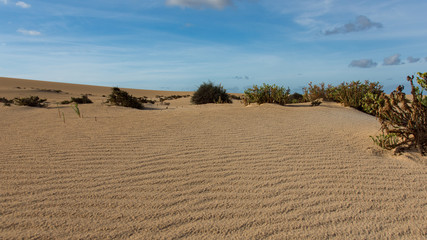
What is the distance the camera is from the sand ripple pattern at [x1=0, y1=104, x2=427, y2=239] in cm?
242

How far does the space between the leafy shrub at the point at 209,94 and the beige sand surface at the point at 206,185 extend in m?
8.46

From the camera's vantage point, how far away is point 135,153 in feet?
13.6

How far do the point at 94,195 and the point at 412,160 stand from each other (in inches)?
159

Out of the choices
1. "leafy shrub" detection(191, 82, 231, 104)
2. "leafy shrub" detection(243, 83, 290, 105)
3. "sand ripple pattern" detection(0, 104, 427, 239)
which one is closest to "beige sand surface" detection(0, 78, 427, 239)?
"sand ripple pattern" detection(0, 104, 427, 239)

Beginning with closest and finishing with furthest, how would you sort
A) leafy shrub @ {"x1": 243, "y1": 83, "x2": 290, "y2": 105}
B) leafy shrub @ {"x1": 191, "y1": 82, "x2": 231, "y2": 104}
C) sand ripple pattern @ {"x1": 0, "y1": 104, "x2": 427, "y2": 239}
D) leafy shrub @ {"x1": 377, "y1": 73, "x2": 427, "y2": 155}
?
sand ripple pattern @ {"x1": 0, "y1": 104, "x2": 427, "y2": 239}
leafy shrub @ {"x1": 377, "y1": 73, "x2": 427, "y2": 155}
leafy shrub @ {"x1": 243, "y1": 83, "x2": 290, "y2": 105}
leafy shrub @ {"x1": 191, "y1": 82, "x2": 231, "y2": 104}

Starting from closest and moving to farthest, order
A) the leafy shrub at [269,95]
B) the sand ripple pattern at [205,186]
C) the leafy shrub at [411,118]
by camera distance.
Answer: the sand ripple pattern at [205,186], the leafy shrub at [411,118], the leafy shrub at [269,95]

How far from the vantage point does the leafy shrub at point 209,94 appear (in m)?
13.8

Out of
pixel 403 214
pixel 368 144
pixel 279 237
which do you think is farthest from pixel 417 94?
pixel 279 237

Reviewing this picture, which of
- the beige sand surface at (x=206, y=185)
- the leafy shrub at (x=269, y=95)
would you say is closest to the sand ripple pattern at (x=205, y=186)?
the beige sand surface at (x=206, y=185)

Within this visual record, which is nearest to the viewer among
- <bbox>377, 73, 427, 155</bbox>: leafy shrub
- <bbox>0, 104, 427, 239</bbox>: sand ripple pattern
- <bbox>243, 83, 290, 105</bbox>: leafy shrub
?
<bbox>0, 104, 427, 239</bbox>: sand ripple pattern

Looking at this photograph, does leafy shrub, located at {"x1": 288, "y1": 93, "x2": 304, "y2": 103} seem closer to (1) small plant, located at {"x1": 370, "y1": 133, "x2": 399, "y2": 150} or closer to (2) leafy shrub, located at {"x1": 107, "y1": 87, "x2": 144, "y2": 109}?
(2) leafy shrub, located at {"x1": 107, "y1": 87, "x2": 144, "y2": 109}

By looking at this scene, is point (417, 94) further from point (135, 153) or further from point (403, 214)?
point (135, 153)

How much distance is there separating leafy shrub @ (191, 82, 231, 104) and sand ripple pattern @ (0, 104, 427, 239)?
27.7 ft

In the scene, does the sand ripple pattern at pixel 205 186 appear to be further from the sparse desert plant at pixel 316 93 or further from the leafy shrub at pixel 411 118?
the sparse desert plant at pixel 316 93
